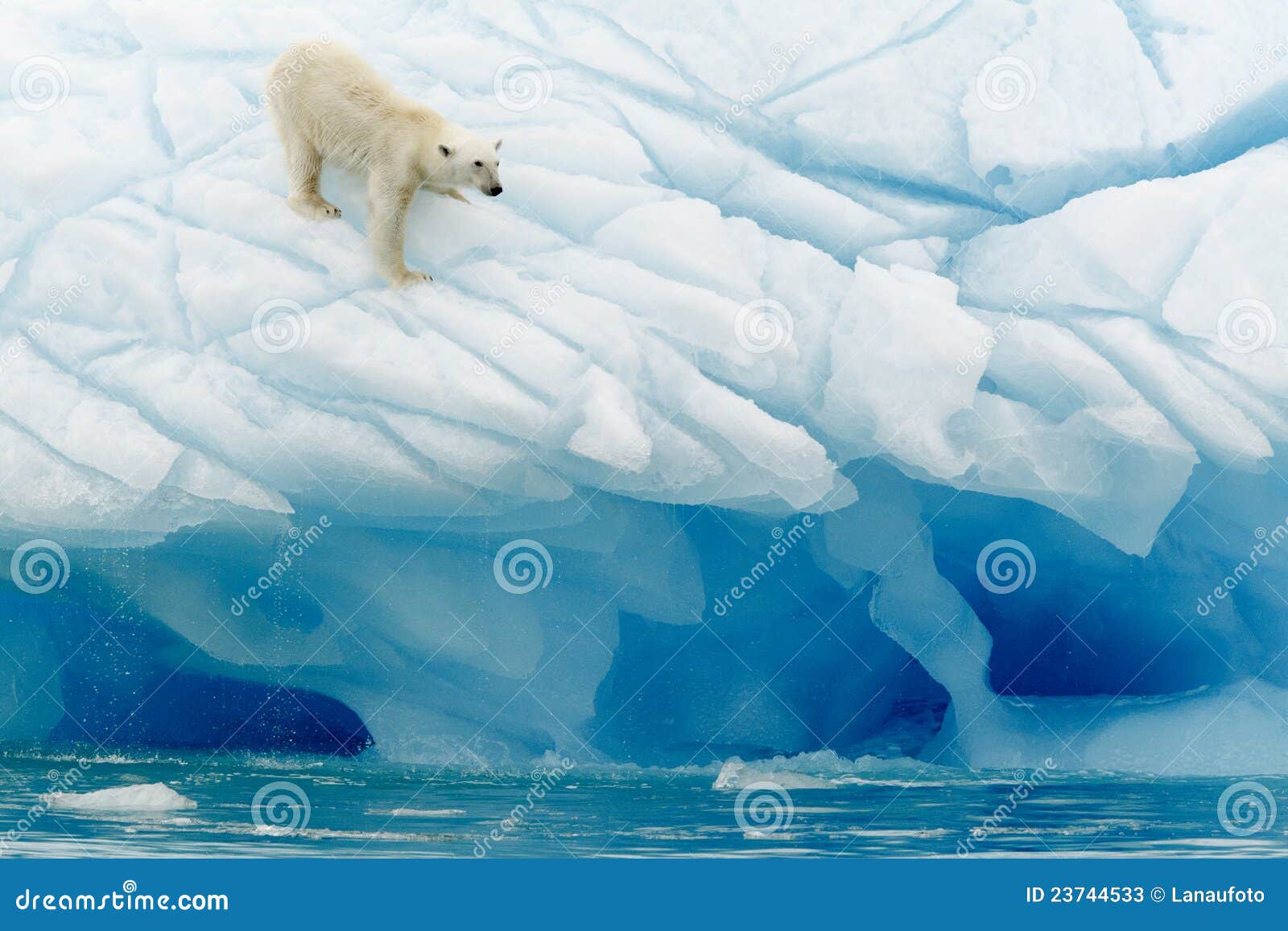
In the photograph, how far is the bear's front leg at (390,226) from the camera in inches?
211

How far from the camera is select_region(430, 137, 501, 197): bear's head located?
207 inches

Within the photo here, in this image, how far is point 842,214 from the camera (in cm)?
590

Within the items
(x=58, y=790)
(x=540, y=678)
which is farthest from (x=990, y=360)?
(x=58, y=790)

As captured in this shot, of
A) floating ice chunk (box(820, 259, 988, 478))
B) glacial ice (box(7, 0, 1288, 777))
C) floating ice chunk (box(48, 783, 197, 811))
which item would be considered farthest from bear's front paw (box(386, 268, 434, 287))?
floating ice chunk (box(48, 783, 197, 811))

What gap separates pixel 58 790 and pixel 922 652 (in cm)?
443

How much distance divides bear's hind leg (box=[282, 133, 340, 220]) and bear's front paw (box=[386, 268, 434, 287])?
46cm

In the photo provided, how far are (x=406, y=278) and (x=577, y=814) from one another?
9.11 ft

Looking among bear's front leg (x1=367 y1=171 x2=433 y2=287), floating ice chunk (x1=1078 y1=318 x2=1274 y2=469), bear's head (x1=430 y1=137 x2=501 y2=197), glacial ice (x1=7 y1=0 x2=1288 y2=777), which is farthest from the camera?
floating ice chunk (x1=1078 y1=318 x2=1274 y2=469)

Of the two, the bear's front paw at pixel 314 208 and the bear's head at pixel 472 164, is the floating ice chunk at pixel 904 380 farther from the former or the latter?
the bear's front paw at pixel 314 208

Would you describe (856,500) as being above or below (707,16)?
below

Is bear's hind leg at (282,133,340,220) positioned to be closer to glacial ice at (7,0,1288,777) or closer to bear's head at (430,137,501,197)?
glacial ice at (7,0,1288,777)

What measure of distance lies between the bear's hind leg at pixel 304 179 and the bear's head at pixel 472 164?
674 mm

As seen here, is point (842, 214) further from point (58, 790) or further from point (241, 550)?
point (58, 790)

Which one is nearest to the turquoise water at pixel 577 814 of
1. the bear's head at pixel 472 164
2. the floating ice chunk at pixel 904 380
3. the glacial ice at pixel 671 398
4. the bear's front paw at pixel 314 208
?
the glacial ice at pixel 671 398
